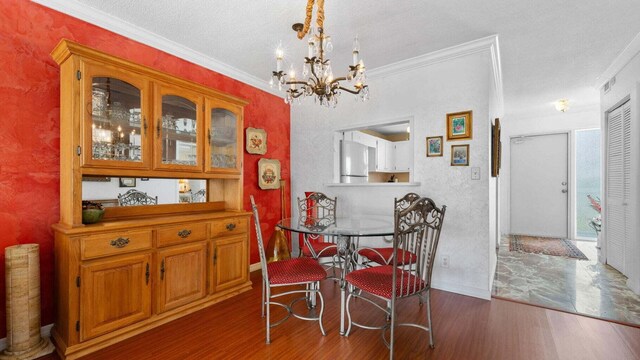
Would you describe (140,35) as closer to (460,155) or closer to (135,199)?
(135,199)

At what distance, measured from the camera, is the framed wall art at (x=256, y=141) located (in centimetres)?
370

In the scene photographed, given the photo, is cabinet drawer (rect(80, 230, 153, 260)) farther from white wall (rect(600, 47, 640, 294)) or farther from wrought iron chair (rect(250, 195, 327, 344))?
white wall (rect(600, 47, 640, 294))

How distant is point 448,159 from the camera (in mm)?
3012

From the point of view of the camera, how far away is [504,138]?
19.8 feet

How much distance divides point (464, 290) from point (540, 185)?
4349 millimetres

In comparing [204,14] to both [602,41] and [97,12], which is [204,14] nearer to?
[97,12]

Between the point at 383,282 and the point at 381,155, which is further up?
the point at 381,155

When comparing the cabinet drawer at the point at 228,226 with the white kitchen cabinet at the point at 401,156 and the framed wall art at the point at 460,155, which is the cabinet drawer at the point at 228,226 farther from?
the white kitchen cabinet at the point at 401,156

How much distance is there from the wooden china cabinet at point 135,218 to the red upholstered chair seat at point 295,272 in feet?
2.49

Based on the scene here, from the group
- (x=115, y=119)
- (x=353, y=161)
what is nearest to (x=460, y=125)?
(x=353, y=161)

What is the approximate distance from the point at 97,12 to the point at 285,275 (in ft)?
8.74

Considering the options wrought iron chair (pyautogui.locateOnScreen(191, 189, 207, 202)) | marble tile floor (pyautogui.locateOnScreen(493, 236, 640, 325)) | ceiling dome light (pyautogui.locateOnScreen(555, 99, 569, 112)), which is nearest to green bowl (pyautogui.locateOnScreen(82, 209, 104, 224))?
wrought iron chair (pyautogui.locateOnScreen(191, 189, 207, 202))

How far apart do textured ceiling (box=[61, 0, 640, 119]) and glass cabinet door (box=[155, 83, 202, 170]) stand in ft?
2.18

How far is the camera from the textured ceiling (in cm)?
228
